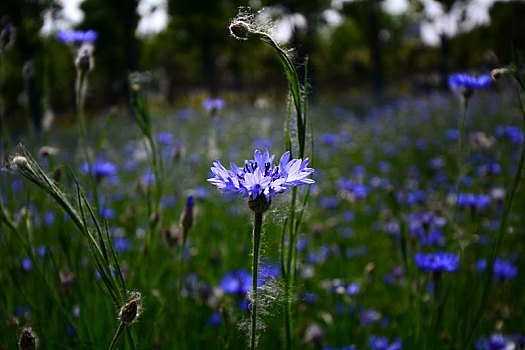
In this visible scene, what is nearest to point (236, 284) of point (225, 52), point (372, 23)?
point (372, 23)

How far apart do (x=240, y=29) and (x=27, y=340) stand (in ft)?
2.58

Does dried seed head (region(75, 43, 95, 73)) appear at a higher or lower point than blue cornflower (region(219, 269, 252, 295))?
higher

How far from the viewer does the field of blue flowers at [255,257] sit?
0.90 metres

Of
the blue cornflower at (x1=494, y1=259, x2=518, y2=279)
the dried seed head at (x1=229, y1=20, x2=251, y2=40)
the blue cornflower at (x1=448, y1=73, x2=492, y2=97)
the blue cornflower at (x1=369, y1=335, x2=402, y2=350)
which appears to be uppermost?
the blue cornflower at (x1=448, y1=73, x2=492, y2=97)

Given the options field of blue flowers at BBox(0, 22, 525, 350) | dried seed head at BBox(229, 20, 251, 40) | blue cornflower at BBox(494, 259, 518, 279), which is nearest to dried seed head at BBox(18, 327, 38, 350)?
field of blue flowers at BBox(0, 22, 525, 350)

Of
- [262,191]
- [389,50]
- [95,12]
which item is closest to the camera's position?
[262,191]

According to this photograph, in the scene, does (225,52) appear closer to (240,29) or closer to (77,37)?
(77,37)

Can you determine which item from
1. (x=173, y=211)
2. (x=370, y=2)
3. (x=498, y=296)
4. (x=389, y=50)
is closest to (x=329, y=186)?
(x=173, y=211)

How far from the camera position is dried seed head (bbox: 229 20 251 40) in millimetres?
753

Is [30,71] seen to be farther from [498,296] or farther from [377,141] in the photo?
[377,141]

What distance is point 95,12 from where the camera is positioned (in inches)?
875

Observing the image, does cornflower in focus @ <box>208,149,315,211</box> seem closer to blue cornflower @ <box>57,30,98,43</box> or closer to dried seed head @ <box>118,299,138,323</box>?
dried seed head @ <box>118,299,138,323</box>

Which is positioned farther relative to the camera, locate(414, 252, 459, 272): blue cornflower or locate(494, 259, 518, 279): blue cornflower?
locate(494, 259, 518, 279): blue cornflower

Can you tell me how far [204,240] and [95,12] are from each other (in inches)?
909
